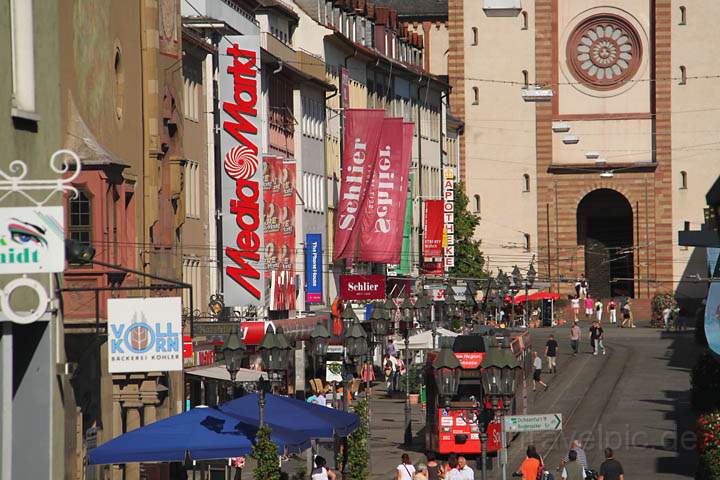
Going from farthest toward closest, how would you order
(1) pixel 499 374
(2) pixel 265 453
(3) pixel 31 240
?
1. (1) pixel 499 374
2. (2) pixel 265 453
3. (3) pixel 31 240

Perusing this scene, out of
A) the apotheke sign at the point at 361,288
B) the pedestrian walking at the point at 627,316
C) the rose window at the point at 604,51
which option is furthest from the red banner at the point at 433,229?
the apotheke sign at the point at 361,288

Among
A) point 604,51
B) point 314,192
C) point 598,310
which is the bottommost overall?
point 598,310

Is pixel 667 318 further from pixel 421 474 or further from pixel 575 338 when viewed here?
pixel 421 474

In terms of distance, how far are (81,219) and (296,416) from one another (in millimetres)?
4260

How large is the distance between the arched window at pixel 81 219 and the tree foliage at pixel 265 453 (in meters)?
3.47

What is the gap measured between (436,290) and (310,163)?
51.4 ft

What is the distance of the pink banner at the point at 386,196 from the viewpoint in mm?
66000

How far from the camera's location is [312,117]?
7050 centimetres

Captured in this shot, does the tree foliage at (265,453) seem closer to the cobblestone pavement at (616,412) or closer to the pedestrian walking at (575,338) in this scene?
the cobblestone pavement at (616,412)

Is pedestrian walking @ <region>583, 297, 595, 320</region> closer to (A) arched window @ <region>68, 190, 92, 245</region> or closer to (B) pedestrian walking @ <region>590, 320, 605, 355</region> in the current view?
(B) pedestrian walking @ <region>590, 320, 605, 355</region>

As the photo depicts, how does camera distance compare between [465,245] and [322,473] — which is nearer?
[322,473]

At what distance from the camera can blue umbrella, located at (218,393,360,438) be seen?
86.0 feet

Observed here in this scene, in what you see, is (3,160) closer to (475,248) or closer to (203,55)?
(203,55)

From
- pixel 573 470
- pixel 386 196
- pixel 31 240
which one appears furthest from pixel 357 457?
pixel 386 196
